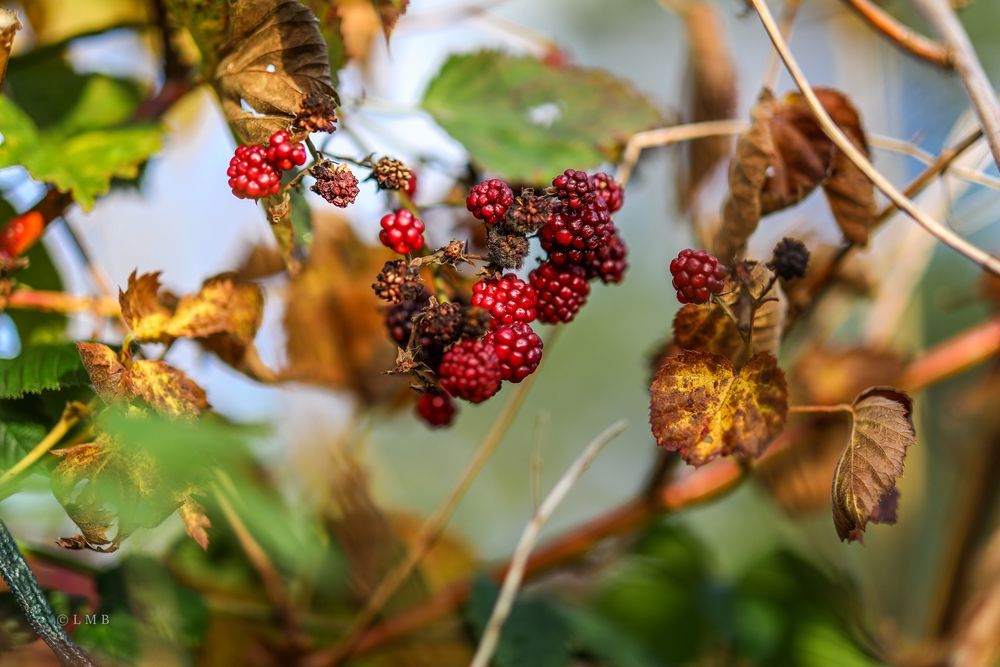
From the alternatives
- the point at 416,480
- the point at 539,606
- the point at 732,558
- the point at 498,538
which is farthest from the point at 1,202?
the point at 732,558

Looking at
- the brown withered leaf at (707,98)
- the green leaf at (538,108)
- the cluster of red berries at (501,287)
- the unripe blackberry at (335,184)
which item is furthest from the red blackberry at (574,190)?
the brown withered leaf at (707,98)

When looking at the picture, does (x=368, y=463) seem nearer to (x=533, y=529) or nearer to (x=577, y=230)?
(x=533, y=529)

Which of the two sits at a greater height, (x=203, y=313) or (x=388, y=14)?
(x=388, y=14)

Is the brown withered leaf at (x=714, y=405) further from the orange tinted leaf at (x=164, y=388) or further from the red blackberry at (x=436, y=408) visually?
the orange tinted leaf at (x=164, y=388)

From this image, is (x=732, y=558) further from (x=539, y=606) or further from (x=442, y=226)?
(x=442, y=226)

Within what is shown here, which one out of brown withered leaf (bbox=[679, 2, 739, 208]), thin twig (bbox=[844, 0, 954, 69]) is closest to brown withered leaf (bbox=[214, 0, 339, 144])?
thin twig (bbox=[844, 0, 954, 69])

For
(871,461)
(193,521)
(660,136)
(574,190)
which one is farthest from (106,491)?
(660,136)

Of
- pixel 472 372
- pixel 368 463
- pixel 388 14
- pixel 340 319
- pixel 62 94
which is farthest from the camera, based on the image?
pixel 368 463
